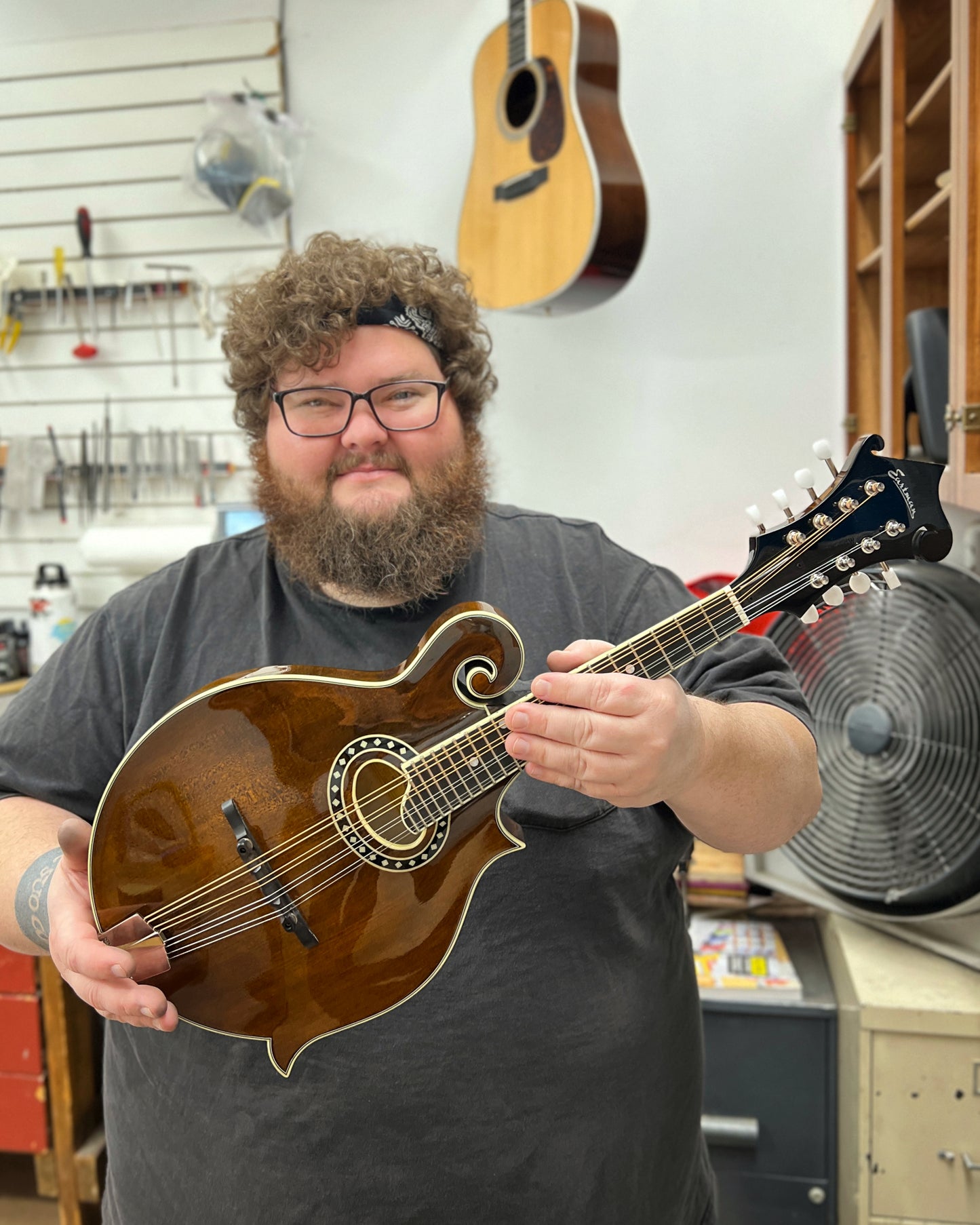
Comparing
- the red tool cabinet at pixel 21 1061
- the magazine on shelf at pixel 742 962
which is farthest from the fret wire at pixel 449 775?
the red tool cabinet at pixel 21 1061

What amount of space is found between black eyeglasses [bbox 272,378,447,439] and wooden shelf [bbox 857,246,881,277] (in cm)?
138

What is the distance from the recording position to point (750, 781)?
0.95m

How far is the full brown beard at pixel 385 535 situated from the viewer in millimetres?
1165

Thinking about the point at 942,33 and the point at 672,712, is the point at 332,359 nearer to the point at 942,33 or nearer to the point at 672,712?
the point at 672,712

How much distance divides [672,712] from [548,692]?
11cm

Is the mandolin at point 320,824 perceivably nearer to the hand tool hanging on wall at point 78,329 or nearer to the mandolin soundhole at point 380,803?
the mandolin soundhole at point 380,803

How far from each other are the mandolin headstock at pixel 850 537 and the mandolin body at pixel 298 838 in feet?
0.84

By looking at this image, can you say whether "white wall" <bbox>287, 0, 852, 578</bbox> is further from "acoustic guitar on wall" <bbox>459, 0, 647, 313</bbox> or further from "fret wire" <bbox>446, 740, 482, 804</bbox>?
"fret wire" <bbox>446, 740, 482, 804</bbox>

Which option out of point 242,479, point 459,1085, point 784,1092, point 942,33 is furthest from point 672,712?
point 242,479

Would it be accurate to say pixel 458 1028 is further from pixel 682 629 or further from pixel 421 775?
pixel 682 629

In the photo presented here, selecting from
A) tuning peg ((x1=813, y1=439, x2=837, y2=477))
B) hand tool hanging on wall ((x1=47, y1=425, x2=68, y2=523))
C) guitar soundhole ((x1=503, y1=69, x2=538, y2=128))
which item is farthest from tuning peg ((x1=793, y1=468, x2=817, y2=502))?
hand tool hanging on wall ((x1=47, y1=425, x2=68, y2=523))

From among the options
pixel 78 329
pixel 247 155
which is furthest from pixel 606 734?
pixel 78 329

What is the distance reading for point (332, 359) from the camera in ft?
3.97

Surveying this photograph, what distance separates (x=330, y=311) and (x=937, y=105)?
1313mm
